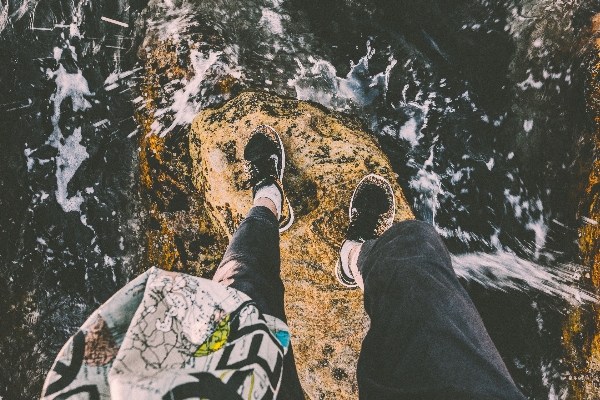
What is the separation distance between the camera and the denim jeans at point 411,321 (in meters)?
0.95

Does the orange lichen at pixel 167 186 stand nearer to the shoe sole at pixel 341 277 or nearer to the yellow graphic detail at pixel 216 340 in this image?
the shoe sole at pixel 341 277

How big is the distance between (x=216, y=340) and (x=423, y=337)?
69cm

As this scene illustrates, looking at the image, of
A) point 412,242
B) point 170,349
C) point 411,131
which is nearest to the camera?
point 170,349

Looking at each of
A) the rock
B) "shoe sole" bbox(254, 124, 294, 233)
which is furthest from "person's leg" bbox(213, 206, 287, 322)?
the rock

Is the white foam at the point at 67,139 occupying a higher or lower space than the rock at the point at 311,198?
higher

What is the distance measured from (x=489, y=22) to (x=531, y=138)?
0.80 meters

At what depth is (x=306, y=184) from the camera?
6.82 ft

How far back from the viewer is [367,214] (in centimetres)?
196

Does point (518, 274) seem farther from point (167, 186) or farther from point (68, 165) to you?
point (68, 165)

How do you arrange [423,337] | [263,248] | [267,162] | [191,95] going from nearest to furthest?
[423,337], [263,248], [267,162], [191,95]

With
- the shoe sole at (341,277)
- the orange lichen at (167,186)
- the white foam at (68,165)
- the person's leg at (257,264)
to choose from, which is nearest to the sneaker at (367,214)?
the shoe sole at (341,277)

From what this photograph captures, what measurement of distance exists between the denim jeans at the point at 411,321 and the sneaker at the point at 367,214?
0.40m

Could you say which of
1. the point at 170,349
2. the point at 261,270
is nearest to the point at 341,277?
the point at 261,270

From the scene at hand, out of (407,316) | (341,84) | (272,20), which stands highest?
(272,20)
